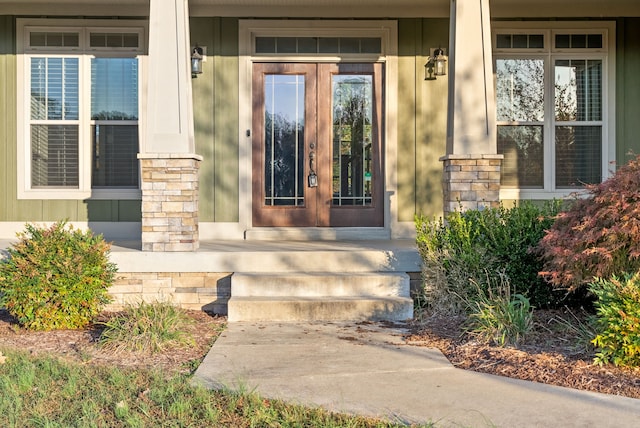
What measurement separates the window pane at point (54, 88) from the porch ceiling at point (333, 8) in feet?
2.02

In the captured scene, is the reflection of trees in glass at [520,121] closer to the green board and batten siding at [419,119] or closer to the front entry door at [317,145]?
the green board and batten siding at [419,119]

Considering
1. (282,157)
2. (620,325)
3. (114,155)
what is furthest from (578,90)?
(114,155)

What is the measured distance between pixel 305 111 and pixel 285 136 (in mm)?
408

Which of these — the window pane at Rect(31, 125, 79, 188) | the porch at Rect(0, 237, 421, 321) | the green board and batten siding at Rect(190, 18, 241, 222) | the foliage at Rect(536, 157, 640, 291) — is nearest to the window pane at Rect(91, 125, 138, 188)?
the window pane at Rect(31, 125, 79, 188)

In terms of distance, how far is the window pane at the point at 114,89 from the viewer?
7820mm

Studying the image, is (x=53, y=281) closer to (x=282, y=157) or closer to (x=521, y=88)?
(x=282, y=157)

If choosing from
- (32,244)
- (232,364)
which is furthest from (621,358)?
(32,244)

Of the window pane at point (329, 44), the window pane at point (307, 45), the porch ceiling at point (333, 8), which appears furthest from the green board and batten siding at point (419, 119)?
the window pane at point (307, 45)

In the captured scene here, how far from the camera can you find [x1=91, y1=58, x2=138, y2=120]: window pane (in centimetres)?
782

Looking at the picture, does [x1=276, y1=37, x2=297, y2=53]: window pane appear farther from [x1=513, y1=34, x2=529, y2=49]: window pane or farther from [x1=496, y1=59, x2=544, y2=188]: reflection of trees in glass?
[x1=513, y1=34, x2=529, y2=49]: window pane

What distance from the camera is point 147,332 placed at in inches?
178

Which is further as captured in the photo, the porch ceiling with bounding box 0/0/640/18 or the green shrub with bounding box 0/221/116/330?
the porch ceiling with bounding box 0/0/640/18

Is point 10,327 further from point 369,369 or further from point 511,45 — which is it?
point 511,45

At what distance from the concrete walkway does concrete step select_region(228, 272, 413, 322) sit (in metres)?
0.52
